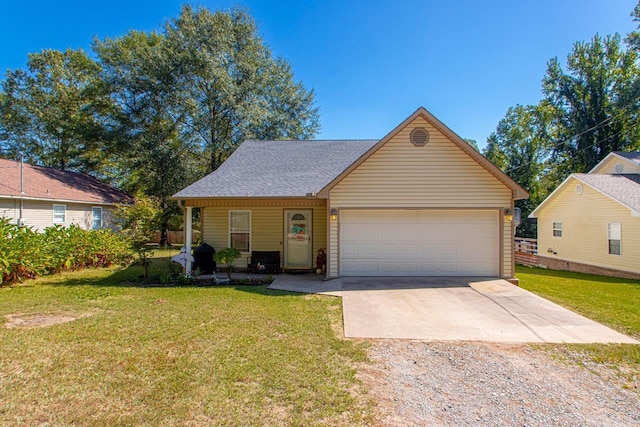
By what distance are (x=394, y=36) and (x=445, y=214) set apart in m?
7.57

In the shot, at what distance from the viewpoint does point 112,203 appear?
19703mm

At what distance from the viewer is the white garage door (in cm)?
952

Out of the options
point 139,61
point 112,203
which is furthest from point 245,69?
point 112,203

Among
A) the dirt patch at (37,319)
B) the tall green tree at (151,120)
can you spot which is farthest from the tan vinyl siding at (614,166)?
the tall green tree at (151,120)

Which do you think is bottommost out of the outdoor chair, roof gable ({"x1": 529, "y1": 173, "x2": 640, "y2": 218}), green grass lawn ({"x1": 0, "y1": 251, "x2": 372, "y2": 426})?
green grass lawn ({"x1": 0, "y1": 251, "x2": 372, "y2": 426})

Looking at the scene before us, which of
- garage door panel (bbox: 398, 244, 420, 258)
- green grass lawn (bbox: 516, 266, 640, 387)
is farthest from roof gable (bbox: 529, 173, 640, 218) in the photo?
garage door panel (bbox: 398, 244, 420, 258)

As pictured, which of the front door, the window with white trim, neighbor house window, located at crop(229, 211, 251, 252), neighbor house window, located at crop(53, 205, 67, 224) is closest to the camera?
the front door

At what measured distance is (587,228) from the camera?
15.1 metres

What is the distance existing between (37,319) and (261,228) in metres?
6.37

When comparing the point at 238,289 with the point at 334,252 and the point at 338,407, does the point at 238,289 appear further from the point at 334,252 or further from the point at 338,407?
→ the point at 338,407

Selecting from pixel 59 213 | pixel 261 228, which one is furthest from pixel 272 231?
pixel 59 213

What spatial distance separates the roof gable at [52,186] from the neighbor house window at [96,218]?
Result: 32.1 inches

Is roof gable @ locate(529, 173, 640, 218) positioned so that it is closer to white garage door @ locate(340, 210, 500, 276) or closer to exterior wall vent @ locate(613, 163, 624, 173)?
exterior wall vent @ locate(613, 163, 624, 173)

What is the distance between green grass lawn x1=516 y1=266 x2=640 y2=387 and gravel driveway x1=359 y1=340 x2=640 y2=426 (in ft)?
1.22
